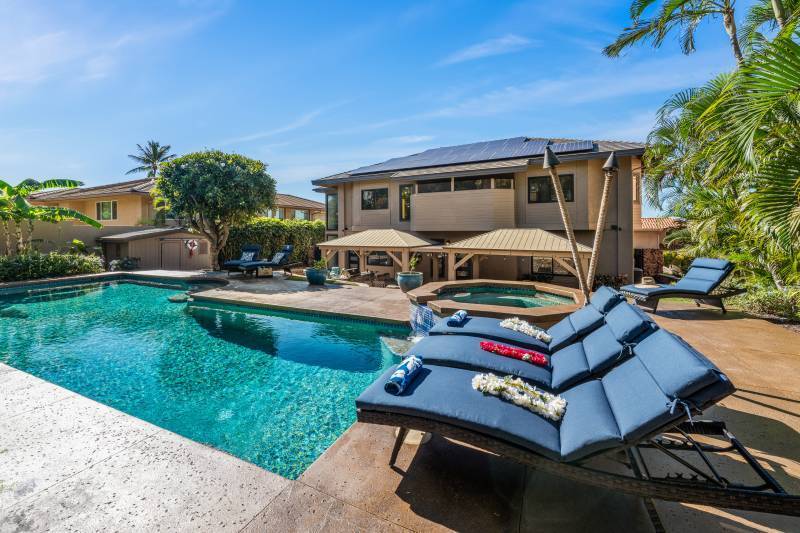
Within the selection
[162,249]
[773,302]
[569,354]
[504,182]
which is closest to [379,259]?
[504,182]

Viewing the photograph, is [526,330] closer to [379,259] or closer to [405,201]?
[405,201]

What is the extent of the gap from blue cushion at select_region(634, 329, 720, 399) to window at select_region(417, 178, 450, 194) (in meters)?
14.9

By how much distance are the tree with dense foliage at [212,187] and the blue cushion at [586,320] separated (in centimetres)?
1762

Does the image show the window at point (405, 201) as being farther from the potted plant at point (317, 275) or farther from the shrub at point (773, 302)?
the shrub at point (773, 302)

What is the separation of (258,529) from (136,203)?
3143cm

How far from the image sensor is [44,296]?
45.4ft

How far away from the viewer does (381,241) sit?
610 inches

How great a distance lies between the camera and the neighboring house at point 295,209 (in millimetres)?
32125

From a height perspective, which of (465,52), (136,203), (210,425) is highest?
(465,52)

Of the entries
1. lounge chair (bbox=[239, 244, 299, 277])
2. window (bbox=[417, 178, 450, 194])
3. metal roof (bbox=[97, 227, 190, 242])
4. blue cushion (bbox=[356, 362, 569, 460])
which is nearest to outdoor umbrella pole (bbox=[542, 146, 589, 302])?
blue cushion (bbox=[356, 362, 569, 460])

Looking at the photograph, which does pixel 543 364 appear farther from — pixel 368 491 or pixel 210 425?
pixel 210 425

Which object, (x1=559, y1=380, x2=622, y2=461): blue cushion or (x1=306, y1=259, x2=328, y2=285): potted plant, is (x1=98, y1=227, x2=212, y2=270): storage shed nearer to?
(x1=306, y1=259, x2=328, y2=285): potted plant

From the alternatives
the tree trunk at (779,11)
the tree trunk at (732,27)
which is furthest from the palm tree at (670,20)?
the tree trunk at (779,11)

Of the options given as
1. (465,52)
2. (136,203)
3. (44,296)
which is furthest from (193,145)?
(465,52)
